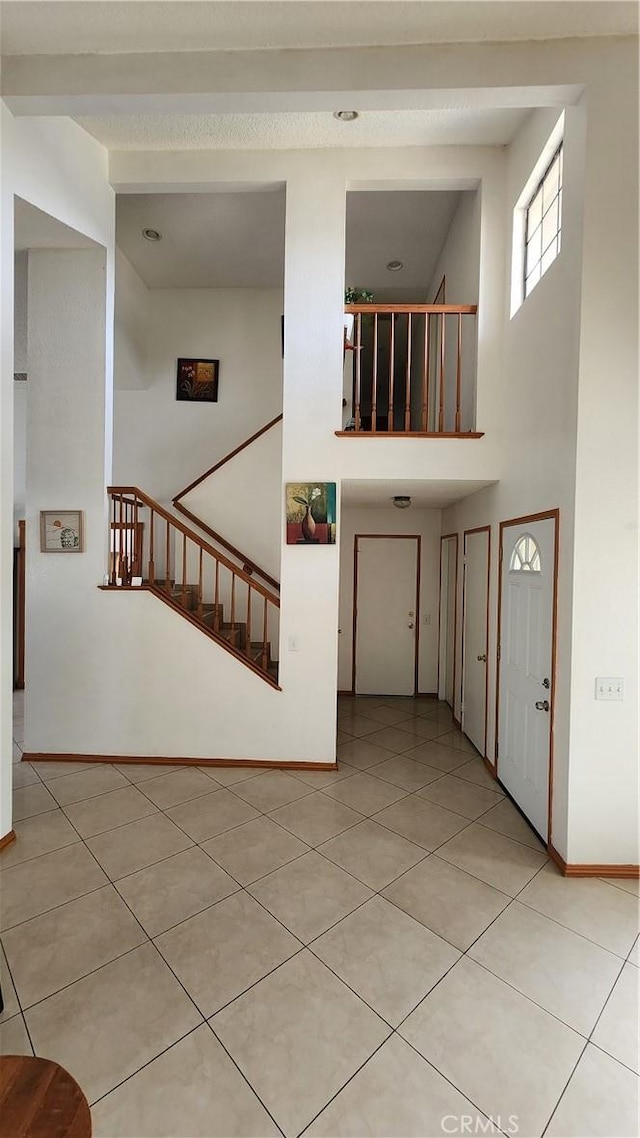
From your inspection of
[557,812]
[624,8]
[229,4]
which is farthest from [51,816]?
[624,8]

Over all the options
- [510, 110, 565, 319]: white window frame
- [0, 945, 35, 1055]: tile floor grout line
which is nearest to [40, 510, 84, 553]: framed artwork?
[0, 945, 35, 1055]: tile floor grout line

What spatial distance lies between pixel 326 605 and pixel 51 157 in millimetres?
3716

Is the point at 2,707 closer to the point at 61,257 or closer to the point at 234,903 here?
the point at 234,903

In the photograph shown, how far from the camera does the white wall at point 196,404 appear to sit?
6344 millimetres

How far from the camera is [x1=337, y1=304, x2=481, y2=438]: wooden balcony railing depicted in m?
3.96

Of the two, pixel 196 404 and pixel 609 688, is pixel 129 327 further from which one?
pixel 609 688

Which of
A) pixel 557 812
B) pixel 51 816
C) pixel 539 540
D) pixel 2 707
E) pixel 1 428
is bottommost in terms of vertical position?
pixel 51 816

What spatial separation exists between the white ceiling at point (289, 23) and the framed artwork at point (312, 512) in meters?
2.50

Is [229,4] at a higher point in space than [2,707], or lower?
higher

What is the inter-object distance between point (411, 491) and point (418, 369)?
3.50 metres

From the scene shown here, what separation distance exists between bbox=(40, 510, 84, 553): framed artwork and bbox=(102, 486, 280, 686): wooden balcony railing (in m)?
0.25

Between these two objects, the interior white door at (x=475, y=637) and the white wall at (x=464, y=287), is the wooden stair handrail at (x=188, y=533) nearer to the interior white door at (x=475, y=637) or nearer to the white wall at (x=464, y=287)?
the interior white door at (x=475, y=637)

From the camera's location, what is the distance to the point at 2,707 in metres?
3.00

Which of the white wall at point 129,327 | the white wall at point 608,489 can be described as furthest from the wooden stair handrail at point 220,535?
the white wall at point 608,489
